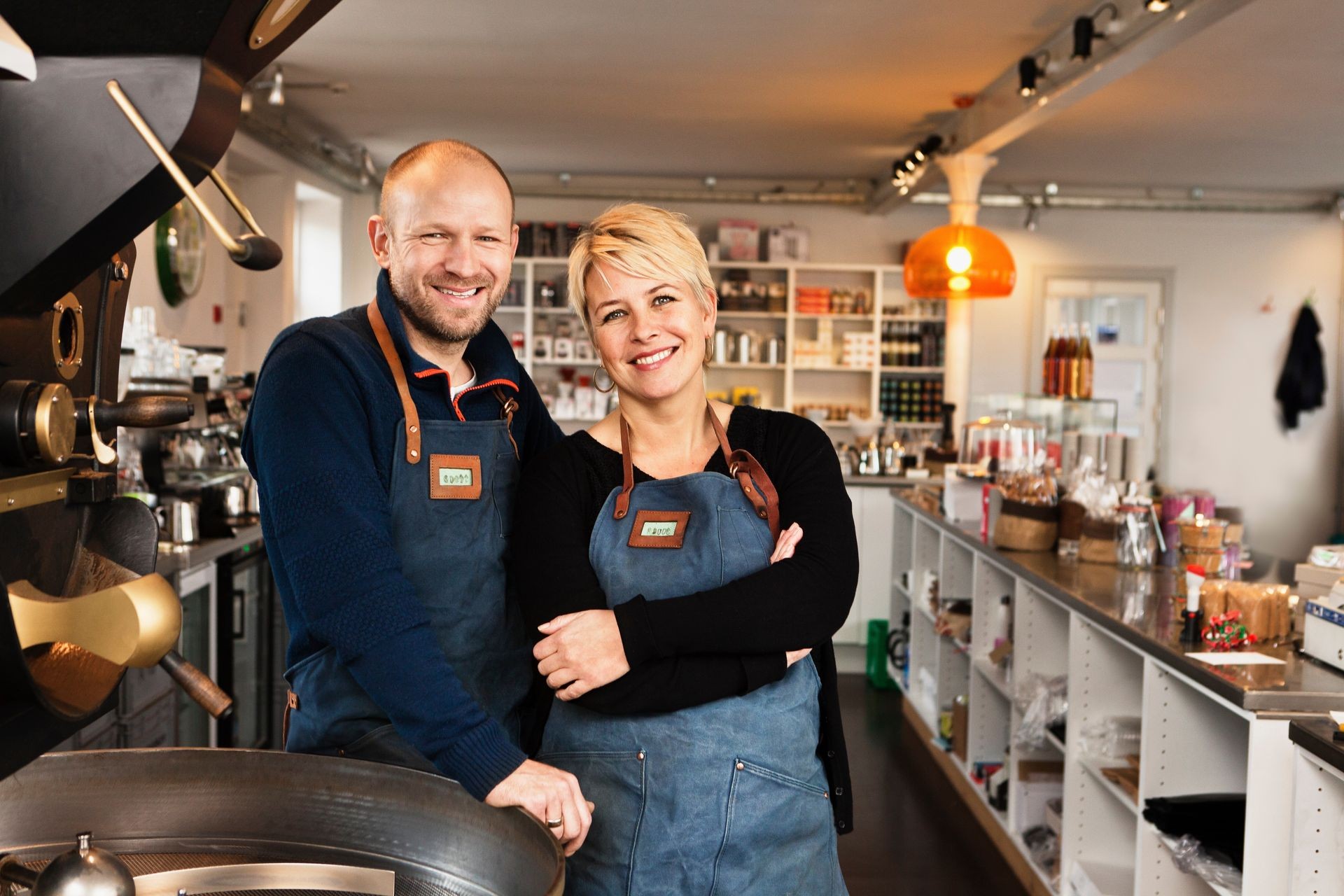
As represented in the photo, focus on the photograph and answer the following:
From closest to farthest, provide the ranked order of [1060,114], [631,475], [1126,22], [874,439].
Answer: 1. [631,475]
2. [1126,22]
3. [1060,114]
4. [874,439]

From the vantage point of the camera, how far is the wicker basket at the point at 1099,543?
3.86 m

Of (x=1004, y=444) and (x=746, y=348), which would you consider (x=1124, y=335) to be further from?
(x=1004, y=444)

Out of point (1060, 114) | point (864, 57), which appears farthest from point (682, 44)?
point (1060, 114)

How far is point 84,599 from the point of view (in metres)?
0.76

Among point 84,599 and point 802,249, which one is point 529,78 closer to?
point 802,249

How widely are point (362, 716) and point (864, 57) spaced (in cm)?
500

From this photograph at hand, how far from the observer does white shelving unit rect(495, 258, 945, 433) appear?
31.6 feet

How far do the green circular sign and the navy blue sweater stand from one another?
15.5ft

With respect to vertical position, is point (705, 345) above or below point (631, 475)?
above

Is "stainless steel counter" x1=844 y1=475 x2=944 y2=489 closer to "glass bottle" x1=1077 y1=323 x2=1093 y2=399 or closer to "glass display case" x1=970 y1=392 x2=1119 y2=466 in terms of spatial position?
"glass bottle" x1=1077 y1=323 x2=1093 y2=399

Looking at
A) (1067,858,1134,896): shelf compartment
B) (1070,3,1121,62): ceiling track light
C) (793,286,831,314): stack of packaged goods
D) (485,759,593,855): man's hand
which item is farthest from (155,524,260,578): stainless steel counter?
(793,286,831,314): stack of packaged goods

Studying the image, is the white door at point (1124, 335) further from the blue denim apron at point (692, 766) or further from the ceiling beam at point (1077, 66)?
the blue denim apron at point (692, 766)

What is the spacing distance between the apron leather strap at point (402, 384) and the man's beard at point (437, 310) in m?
0.04

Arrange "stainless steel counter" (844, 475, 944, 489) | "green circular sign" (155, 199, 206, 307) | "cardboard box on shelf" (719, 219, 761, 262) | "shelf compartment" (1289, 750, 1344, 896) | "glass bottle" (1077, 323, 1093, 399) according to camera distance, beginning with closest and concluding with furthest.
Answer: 1. "shelf compartment" (1289, 750, 1344, 896)
2. "green circular sign" (155, 199, 206, 307)
3. "glass bottle" (1077, 323, 1093, 399)
4. "stainless steel counter" (844, 475, 944, 489)
5. "cardboard box on shelf" (719, 219, 761, 262)
